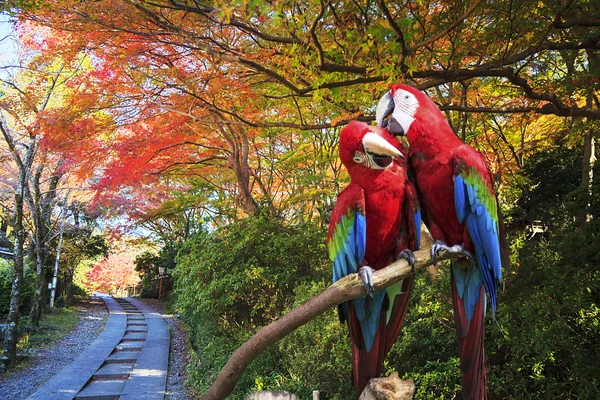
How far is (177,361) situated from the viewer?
9.47 m

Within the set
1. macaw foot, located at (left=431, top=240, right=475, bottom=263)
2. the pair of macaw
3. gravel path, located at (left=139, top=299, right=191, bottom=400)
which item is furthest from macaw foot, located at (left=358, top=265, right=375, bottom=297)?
gravel path, located at (left=139, top=299, right=191, bottom=400)

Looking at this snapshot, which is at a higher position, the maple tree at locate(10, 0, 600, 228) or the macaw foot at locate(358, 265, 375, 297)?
the maple tree at locate(10, 0, 600, 228)

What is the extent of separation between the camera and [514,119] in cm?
748

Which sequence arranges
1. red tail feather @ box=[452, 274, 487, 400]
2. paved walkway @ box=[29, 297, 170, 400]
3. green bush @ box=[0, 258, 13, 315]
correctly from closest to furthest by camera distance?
red tail feather @ box=[452, 274, 487, 400], paved walkway @ box=[29, 297, 170, 400], green bush @ box=[0, 258, 13, 315]

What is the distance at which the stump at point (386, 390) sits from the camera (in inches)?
59.9

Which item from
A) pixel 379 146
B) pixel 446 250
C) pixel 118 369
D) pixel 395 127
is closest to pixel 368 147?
pixel 379 146

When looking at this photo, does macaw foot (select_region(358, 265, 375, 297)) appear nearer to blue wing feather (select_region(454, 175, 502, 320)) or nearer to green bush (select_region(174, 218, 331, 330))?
blue wing feather (select_region(454, 175, 502, 320))

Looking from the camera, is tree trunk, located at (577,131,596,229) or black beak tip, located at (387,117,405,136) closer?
black beak tip, located at (387,117,405,136)

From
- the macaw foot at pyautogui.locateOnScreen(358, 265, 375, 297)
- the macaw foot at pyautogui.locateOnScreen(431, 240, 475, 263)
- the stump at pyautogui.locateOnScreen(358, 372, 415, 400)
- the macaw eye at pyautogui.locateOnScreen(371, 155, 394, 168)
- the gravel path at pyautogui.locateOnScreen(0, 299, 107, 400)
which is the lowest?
the gravel path at pyautogui.locateOnScreen(0, 299, 107, 400)

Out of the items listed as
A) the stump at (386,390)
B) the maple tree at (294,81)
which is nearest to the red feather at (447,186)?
the stump at (386,390)

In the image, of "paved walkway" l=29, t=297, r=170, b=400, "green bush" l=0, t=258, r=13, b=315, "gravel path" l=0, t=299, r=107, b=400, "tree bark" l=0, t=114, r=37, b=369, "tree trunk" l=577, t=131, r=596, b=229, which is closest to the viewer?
"tree trunk" l=577, t=131, r=596, b=229

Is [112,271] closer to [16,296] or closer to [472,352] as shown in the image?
[16,296]

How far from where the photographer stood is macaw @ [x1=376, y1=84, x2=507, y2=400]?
1554 mm

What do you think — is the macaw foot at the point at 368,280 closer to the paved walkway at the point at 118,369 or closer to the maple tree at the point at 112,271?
the paved walkway at the point at 118,369
